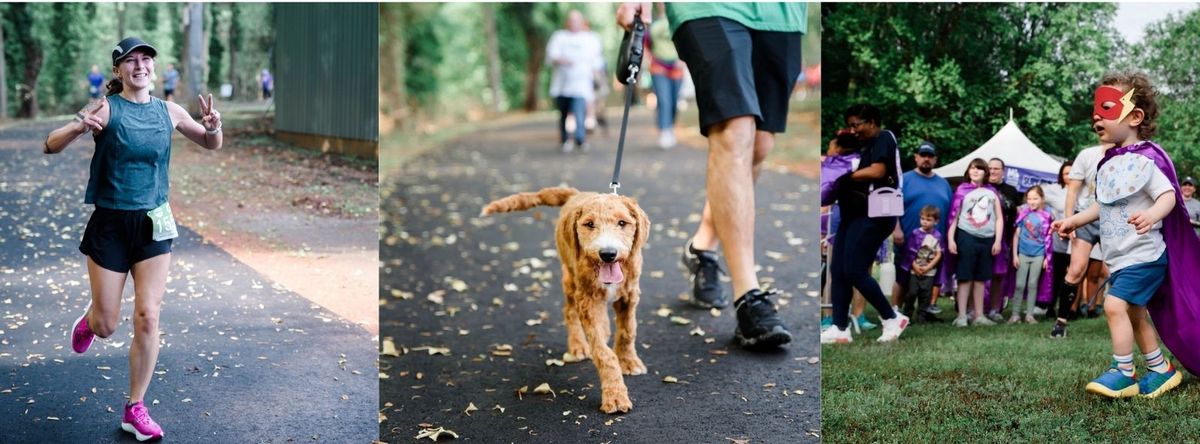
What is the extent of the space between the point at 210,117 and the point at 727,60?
2091mm

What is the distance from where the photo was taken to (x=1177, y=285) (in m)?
4.14

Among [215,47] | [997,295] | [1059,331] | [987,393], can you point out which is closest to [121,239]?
[215,47]

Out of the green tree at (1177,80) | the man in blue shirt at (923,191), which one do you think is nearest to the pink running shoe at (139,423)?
the man in blue shirt at (923,191)

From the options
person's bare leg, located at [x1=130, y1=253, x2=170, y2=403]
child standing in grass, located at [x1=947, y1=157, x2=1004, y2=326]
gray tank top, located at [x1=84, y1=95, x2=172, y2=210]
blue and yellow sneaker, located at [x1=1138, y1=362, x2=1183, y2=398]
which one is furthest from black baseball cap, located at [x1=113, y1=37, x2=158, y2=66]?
blue and yellow sneaker, located at [x1=1138, y1=362, x2=1183, y2=398]

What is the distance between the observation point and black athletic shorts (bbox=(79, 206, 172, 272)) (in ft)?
12.6

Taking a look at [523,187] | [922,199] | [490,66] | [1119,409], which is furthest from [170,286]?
[490,66]

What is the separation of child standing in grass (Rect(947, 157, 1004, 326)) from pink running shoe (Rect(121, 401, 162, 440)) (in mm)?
3276

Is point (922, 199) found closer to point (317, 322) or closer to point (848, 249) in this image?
point (848, 249)

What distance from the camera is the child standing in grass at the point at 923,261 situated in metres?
4.51

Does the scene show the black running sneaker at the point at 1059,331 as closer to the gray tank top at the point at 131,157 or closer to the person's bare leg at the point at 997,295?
the person's bare leg at the point at 997,295

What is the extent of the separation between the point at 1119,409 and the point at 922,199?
110 cm

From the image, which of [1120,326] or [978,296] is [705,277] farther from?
[1120,326]

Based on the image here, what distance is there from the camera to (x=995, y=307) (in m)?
4.55

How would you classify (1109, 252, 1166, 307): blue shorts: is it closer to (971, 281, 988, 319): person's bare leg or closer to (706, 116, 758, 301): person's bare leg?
(971, 281, 988, 319): person's bare leg
